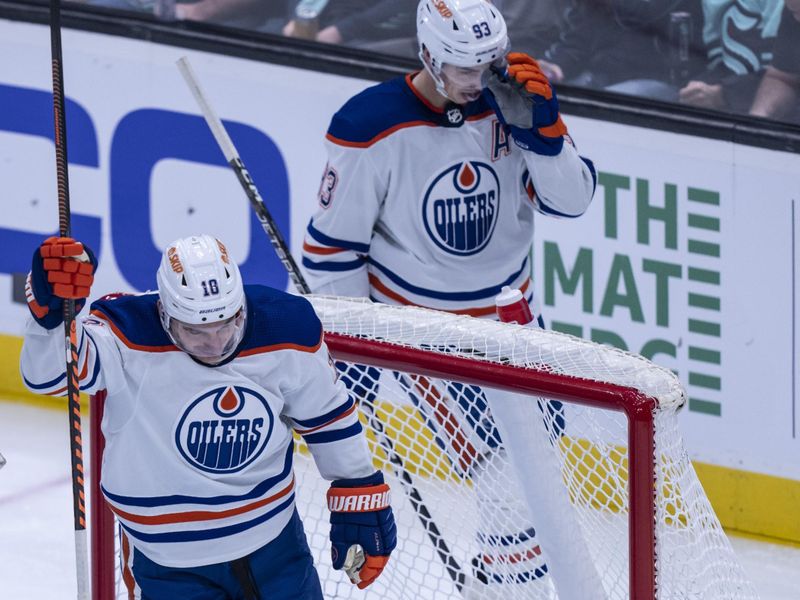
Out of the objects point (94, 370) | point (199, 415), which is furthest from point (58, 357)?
point (199, 415)

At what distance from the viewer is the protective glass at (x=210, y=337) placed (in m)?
2.73

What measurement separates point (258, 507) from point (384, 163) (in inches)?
37.6

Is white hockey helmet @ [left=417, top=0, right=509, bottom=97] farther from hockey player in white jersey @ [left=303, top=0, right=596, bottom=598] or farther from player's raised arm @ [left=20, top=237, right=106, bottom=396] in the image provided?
player's raised arm @ [left=20, top=237, right=106, bottom=396]

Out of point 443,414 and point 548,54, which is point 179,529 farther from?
point 548,54

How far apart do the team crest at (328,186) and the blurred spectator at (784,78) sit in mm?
1264

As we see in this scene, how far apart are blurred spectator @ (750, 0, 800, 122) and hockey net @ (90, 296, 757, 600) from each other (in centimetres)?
142

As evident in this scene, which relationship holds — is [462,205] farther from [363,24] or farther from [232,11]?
[232,11]

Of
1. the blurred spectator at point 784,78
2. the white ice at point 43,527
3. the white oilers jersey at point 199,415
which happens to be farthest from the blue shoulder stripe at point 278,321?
the blurred spectator at point 784,78

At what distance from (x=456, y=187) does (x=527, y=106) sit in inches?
9.8

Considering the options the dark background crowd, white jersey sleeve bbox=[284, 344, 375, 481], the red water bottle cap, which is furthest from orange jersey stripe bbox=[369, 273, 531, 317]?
the dark background crowd

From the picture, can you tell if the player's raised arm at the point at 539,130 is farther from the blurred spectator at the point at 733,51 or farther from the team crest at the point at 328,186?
the blurred spectator at the point at 733,51

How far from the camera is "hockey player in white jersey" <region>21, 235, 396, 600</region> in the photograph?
2.73 m

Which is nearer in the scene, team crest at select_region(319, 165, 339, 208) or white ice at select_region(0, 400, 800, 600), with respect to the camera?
team crest at select_region(319, 165, 339, 208)

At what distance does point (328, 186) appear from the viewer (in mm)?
3668
